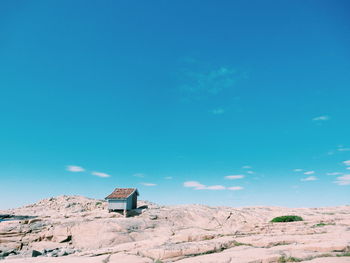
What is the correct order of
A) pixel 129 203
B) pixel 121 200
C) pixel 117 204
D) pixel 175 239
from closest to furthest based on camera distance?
pixel 175 239 < pixel 121 200 < pixel 117 204 < pixel 129 203

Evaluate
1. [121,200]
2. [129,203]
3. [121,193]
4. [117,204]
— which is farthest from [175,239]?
[121,193]

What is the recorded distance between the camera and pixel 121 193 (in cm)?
3734

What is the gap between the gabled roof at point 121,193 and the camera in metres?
35.9

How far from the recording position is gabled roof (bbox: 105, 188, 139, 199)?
118 feet

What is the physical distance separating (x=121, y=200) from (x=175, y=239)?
23.6m

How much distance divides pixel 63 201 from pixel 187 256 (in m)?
76.7

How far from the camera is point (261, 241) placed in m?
12.6

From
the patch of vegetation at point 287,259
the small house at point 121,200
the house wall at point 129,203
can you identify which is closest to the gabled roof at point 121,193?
the small house at point 121,200

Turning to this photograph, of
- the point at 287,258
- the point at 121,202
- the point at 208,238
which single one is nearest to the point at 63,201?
the point at 121,202

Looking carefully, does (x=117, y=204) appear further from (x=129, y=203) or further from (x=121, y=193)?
(x=121, y=193)

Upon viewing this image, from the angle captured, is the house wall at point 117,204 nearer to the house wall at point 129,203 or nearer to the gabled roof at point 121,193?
the house wall at point 129,203

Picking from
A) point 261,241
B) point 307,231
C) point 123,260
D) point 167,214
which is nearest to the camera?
point 123,260

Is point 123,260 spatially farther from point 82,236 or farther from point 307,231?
point 82,236

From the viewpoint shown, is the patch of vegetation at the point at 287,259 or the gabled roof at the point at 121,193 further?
the gabled roof at the point at 121,193
